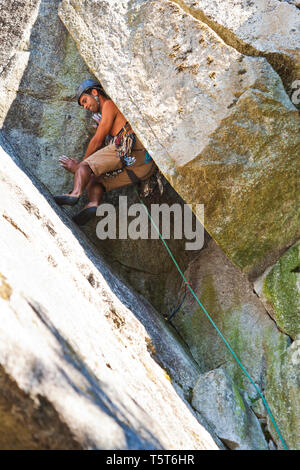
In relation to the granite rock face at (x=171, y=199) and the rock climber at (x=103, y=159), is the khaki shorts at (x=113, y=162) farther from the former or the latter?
the granite rock face at (x=171, y=199)

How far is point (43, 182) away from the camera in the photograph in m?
5.55

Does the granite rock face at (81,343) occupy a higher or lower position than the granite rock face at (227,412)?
higher

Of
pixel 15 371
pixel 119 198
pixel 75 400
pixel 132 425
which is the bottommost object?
pixel 132 425

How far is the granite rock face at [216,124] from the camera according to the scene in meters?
4.38

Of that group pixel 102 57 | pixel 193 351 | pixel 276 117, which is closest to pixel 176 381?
pixel 193 351

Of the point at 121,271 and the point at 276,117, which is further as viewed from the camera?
the point at 121,271

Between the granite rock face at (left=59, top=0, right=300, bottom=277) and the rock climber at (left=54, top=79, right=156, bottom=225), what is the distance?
464 millimetres

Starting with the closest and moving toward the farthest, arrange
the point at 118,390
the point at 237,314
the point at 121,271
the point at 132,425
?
the point at 132,425, the point at 118,390, the point at 237,314, the point at 121,271

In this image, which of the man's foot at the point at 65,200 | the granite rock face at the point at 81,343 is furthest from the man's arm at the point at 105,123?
the granite rock face at the point at 81,343

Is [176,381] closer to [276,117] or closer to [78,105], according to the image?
[276,117]

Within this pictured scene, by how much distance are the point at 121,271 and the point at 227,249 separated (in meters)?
1.43

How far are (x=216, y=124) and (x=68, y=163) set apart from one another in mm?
1848

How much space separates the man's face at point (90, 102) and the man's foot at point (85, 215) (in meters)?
1.08

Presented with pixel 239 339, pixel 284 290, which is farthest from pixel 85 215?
pixel 284 290
